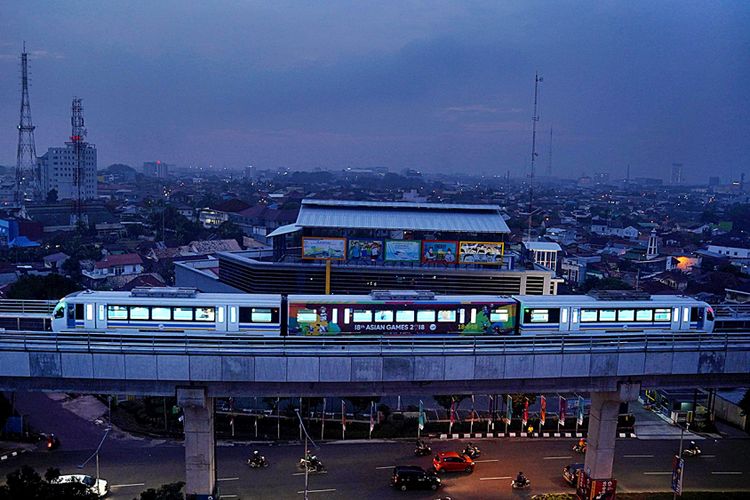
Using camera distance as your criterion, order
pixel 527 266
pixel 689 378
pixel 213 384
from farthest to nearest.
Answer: pixel 527 266, pixel 689 378, pixel 213 384

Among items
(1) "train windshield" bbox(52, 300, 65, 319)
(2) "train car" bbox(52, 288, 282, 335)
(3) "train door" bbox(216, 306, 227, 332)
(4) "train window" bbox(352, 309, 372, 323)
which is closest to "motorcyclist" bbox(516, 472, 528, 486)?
(4) "train window" bbox(352, 309, 372, 323)

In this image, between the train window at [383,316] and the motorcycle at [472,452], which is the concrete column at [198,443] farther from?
the motorcycle at [472,452]

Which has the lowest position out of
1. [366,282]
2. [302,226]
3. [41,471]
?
[41,471]

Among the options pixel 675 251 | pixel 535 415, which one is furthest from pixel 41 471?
pixel 675 251

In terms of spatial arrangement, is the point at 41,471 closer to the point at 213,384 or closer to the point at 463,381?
the point at 213,384

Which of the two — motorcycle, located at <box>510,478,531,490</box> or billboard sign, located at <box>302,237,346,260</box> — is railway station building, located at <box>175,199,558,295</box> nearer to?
billboard sign, located at <box>302,237,346,260</box>

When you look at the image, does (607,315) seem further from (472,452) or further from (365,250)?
(365,250)

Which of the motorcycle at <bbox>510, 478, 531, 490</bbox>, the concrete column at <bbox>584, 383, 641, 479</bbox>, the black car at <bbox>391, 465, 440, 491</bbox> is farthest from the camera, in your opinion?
the motorcycle at <bbox>510, 478, 531, 490</bbox>
